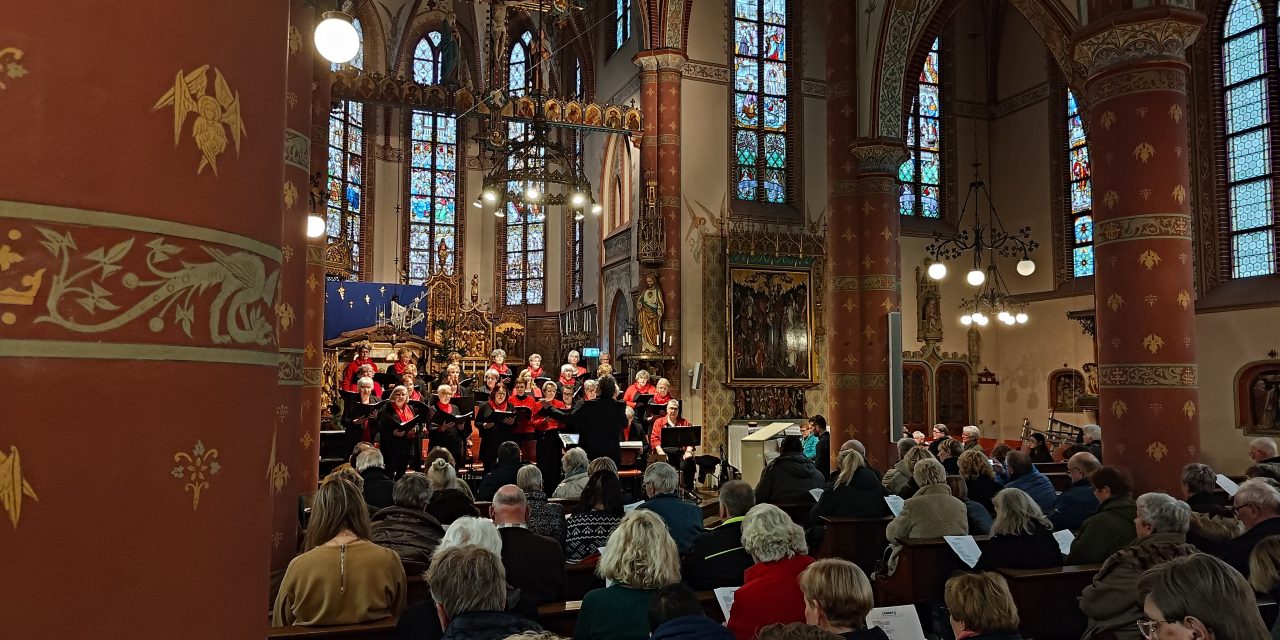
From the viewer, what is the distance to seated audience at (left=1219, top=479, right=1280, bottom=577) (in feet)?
16.0

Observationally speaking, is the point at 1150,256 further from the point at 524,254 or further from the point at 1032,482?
the point at 524,254

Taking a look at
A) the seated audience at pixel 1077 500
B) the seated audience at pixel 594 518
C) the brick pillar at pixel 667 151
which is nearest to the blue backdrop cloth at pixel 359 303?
the brick pillar at pixel 667 151

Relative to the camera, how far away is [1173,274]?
26.3 feet

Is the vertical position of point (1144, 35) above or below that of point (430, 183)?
below

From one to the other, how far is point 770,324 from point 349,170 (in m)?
13.7

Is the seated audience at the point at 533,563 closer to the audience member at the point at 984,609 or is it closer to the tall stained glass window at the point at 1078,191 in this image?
the audience member at the point at 984,609

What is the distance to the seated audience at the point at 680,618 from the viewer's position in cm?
315

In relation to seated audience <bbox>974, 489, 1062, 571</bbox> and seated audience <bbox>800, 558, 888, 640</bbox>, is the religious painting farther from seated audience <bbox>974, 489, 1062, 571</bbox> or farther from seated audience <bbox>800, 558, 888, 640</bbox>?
seated audience <bbox>800, 558, 888, 640</bbox>

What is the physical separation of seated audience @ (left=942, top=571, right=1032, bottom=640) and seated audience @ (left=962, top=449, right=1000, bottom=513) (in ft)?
15.1

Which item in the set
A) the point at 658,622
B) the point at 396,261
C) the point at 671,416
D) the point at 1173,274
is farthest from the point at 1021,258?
the point at 658,622

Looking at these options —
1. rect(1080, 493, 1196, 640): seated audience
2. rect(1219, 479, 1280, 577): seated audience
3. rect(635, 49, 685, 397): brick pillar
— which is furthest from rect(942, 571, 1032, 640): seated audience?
rect(635, 49, 685, 397): brick pillar

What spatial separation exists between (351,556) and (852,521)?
16.4 ft

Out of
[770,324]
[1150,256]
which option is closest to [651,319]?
[770,324]

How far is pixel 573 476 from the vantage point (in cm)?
756
